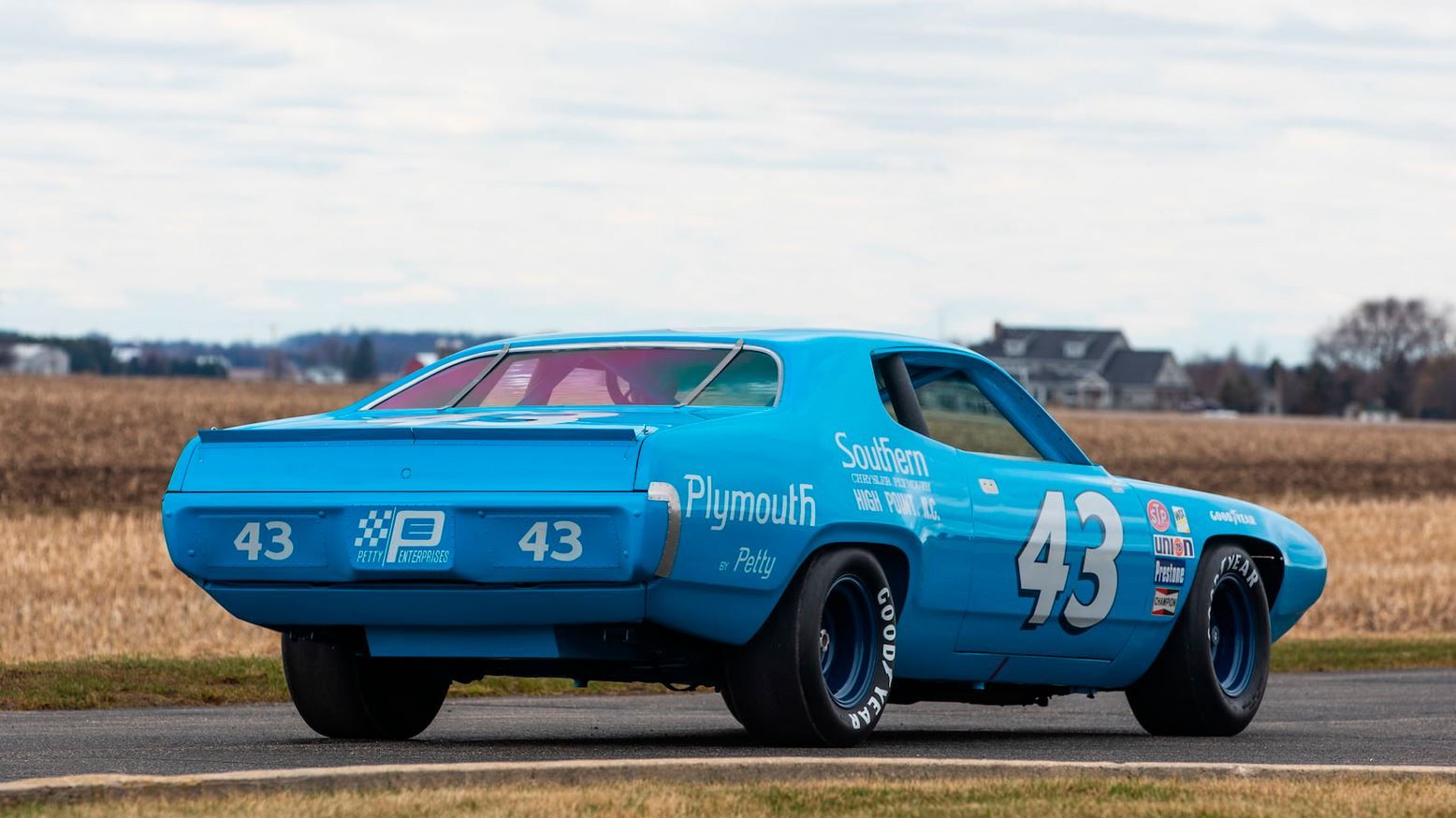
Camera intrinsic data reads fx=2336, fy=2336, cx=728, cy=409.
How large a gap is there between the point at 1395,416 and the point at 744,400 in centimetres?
14544

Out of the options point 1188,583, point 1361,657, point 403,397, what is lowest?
point 1361,657

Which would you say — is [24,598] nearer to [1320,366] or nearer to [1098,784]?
[1098,784]

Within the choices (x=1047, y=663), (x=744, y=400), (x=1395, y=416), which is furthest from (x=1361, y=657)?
(x=1395, y=416)

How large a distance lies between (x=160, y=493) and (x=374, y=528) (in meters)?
30.2

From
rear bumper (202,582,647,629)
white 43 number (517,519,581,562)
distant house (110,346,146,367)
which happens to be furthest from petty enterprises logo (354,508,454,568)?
distant house (110,346,146,367)

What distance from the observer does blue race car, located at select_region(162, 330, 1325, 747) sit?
23.4 feet

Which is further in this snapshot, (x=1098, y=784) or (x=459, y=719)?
(x=459, y=719)

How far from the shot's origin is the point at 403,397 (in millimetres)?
8602

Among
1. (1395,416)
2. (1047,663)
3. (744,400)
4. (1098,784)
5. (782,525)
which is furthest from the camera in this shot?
(1395,416)

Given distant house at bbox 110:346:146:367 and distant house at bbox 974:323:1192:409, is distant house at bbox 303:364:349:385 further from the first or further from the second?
distant house at bbox 974:323:1192:409

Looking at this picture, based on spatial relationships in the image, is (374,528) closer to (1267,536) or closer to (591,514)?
(591,514)

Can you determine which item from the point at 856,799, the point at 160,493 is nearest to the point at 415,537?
the point at 856,799

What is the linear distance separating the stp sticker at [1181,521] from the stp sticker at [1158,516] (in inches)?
1.7

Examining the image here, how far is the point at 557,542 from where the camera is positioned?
7043mm
